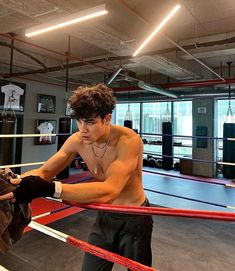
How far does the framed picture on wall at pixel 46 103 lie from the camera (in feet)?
23.7

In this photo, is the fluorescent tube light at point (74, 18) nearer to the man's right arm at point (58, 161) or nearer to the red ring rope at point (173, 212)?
the man's right arm at point (58, 161)

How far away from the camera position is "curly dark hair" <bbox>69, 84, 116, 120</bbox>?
3.60 ft

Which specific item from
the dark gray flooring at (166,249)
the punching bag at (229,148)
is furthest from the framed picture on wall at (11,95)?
the punching bag at (229,148)

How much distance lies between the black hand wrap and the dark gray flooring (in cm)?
195

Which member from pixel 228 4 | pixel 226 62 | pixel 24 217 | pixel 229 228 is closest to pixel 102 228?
pixel 24 217

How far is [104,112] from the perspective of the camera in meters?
1.14

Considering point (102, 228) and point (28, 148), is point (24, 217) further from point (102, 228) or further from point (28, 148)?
point (28, 148)

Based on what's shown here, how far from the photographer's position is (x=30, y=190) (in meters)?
0.80

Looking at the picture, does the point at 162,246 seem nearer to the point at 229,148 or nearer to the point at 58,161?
the point at 58,161

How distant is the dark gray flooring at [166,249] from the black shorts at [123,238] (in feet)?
4.08

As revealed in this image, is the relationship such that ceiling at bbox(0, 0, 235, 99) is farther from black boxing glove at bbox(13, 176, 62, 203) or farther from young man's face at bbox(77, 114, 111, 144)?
black boxing glove at bbox(13, 176, 62, 203)

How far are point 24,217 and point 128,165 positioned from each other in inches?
18.6

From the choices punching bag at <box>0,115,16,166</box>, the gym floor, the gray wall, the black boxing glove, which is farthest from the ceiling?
the gym floor

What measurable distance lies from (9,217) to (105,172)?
0.58 m
